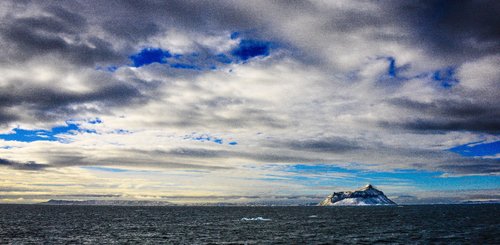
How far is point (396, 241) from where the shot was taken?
77.8 meters

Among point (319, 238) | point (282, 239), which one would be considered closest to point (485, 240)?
point (319, 238)

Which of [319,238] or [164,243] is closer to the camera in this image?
[164,243]

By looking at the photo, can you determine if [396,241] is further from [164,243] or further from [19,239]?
[19,239]

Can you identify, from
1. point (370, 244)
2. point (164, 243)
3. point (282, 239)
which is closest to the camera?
point (370, 244)

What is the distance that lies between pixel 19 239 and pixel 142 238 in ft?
95.0

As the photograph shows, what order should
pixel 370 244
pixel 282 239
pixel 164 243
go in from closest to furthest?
pixel 370 244, pixel 164 243, pixel 282 239

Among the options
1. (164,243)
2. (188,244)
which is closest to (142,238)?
(164,243)

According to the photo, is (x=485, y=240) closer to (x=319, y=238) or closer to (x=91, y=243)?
(x=319, y=238)

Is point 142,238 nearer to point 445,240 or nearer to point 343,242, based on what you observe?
point 343,242

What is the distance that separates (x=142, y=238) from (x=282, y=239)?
34607mm

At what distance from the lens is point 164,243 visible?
78.1 m

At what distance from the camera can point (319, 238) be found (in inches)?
3295

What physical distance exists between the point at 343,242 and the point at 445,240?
76.5ft

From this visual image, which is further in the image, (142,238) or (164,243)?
(142,238)
